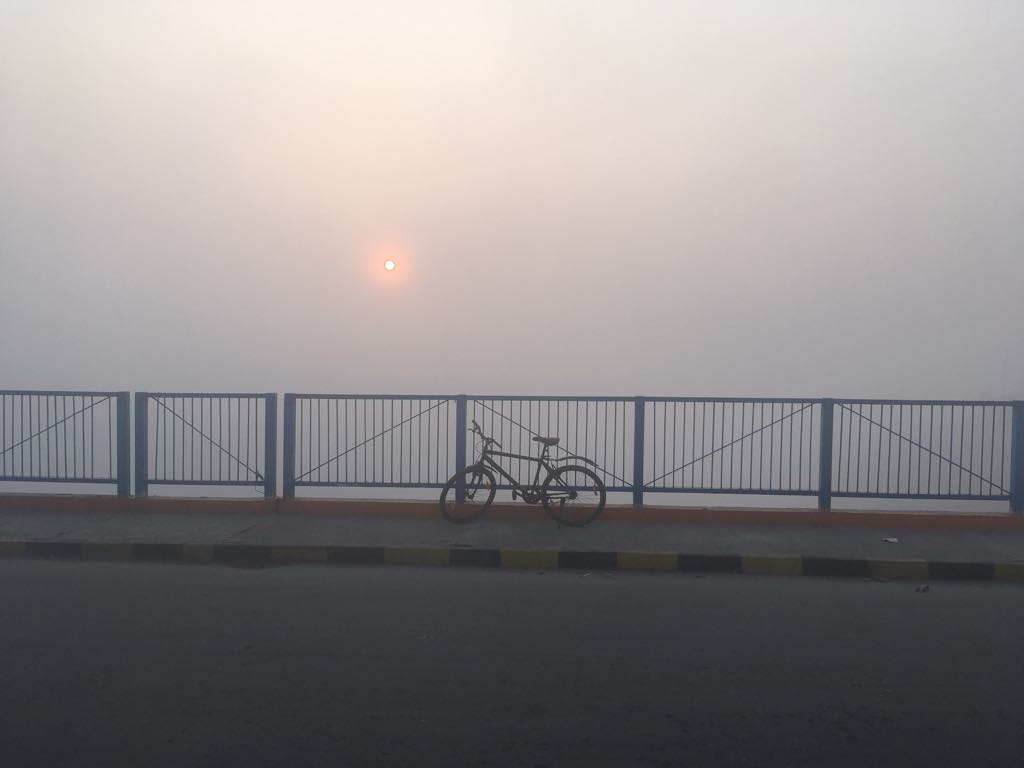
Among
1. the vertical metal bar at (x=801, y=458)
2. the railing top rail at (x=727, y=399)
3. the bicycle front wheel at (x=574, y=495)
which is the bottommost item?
the bicycle front wheel at (x=574, y=495)

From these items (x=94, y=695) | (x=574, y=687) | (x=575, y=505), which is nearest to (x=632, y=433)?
(x=575, y=505)

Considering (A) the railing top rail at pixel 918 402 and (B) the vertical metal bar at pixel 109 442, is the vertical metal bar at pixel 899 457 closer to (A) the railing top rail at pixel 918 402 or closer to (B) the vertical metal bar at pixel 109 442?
(A) the railing top rail at pixel 918 402

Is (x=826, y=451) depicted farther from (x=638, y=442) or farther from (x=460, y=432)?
(x=460, y=432)

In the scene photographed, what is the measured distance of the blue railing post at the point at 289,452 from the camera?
1024 centimetres

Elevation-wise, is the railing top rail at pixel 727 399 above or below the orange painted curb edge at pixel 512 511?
above

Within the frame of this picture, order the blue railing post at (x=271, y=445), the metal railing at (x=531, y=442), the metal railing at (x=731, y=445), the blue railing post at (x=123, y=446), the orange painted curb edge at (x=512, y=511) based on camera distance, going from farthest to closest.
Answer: the blue railing post at (x=123, y=446) < the blue railing post at (x=271, y=445) < the metal railing at (x=731, y=445) < the metal railing at (x=531, y=442) < the orange painted curb edge at (x=512, y=511)

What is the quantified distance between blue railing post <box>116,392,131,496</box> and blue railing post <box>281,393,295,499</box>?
1.74 m

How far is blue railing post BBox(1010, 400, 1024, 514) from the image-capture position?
9.62m

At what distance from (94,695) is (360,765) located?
5.63 ft

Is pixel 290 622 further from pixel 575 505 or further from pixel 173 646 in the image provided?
pixel 575 505

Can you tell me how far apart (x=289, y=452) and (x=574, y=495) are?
320 centimetres

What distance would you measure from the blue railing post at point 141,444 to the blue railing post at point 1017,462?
9374 millimetres

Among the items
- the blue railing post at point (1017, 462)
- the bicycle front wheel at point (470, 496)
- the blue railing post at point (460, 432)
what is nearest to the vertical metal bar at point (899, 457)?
the blue railing post at point (1017, 462)

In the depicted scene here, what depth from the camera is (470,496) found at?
32.5ft
